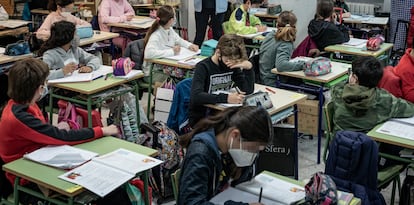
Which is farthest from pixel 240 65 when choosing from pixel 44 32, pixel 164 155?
pixel 44 32

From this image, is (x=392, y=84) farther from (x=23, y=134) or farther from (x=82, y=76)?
(x=23, y=134)

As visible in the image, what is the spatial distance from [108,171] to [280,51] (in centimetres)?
258

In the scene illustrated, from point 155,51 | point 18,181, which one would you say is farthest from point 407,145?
point 155,51

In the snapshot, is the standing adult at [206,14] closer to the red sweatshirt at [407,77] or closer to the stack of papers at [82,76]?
the stack of papers at [82,76]

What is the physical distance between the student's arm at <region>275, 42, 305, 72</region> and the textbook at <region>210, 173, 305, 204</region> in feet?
7.44

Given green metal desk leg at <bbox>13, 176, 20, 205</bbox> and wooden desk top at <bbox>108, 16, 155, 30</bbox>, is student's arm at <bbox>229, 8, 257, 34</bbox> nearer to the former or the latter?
wooden desk top at <bbox>108, 16, 155, 30</bbox>

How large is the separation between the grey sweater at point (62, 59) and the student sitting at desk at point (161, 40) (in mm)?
633

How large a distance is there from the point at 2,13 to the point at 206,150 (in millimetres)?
5210

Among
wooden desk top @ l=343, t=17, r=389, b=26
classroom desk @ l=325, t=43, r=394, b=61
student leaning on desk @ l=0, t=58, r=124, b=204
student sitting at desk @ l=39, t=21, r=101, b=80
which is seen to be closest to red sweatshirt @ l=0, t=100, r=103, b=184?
student leaning on desk @ l=0, t=58, r=124, b=204

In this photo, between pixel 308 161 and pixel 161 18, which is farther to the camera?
pixel 161 18

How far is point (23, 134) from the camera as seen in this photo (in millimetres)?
2803

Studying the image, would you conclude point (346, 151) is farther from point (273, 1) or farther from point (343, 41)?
point (273, 1)

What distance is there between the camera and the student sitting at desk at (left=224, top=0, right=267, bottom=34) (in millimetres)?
6644

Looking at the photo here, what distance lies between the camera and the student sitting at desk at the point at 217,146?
7.13 feet
